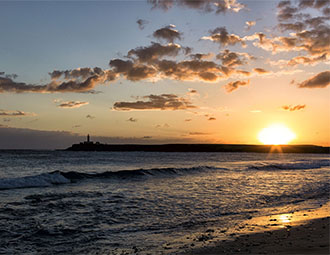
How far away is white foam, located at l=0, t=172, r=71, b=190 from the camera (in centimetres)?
2023

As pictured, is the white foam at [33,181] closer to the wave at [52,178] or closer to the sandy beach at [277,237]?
the wave at [52,178]

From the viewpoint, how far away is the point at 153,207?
12.7 metres

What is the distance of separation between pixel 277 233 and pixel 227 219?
8.18 feet

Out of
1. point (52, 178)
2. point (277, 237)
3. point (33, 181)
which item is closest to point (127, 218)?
point (277, 237)

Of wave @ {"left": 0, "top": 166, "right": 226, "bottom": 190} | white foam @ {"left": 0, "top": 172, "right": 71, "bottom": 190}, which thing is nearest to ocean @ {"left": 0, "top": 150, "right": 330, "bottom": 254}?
white foam @ {"left": 0, "top": 172, "right": 71, "bottom": 190}

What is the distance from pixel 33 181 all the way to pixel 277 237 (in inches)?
754

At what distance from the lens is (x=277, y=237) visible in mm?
7984

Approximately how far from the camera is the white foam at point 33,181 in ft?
66.4

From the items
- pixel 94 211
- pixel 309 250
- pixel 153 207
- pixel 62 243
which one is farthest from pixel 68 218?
pixel 309 250

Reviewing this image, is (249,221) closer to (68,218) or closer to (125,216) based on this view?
(125,216)

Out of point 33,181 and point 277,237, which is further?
point 33,181

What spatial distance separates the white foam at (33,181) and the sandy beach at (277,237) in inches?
644

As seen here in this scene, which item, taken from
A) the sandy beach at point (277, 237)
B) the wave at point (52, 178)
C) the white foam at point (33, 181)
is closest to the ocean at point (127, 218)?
the sandy beach at point (277, 237)

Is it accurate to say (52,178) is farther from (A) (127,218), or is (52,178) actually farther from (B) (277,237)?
(B) (277,237)
